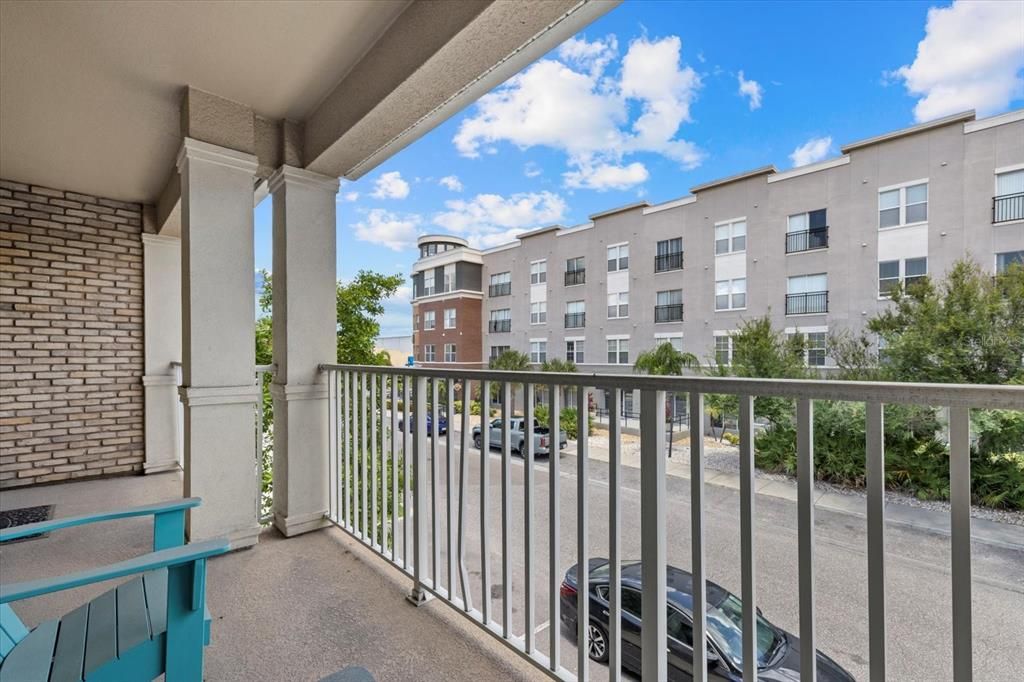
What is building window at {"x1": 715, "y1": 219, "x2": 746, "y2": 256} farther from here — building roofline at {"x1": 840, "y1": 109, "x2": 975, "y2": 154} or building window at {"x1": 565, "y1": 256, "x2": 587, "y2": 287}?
building window at {"x1": 565, "y1": 256, "x2": 587, "y2": 287}

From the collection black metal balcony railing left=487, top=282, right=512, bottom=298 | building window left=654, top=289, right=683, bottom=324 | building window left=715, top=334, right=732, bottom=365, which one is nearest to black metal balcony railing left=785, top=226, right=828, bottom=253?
building window left=715, top=334, right=732, bottom=365

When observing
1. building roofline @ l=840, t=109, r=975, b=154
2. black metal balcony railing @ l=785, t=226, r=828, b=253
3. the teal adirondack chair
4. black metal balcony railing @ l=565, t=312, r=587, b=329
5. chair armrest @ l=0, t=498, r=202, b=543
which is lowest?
the teal adirondack chair

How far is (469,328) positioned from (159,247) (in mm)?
3350

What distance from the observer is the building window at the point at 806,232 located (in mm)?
3254

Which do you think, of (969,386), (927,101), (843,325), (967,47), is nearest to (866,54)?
(927,101)

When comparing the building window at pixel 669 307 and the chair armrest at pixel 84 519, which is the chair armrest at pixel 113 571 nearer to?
the chair armrest at pixel 84 519

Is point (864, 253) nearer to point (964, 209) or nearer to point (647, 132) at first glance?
point (964, 209)

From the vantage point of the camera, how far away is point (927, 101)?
269 cm

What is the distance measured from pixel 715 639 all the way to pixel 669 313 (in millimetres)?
3770

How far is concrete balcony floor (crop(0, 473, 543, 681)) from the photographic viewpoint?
1.47m

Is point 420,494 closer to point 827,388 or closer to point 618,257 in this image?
point 827,388

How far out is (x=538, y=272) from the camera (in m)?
5.53

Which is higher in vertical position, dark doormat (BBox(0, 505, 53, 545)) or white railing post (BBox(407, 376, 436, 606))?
white railing post (BBox(407, 376, 436, 606))

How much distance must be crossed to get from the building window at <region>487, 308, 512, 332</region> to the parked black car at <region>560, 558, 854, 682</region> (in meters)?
4.67
